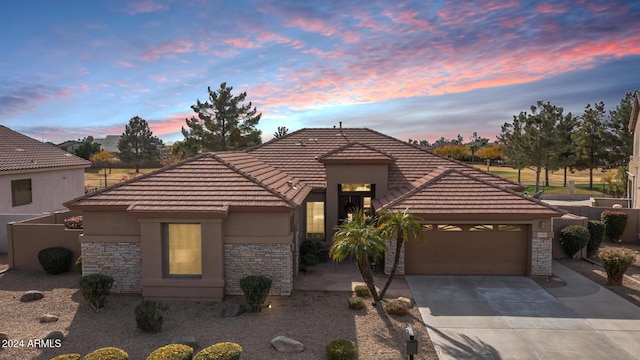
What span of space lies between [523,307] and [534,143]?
36.6m

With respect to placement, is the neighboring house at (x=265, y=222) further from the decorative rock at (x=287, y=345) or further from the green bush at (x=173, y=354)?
the green bush at (x=173, y=354)

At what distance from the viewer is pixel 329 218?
727 inches

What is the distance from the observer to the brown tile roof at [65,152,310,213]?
12.7m

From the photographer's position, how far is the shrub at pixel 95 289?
38.1ft

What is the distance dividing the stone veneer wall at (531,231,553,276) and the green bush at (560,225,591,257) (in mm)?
3276

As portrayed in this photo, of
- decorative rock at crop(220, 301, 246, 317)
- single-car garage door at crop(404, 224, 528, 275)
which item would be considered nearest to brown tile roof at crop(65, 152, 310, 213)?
decorative rock at crop(220, 301, 246, 317)

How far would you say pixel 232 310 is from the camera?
37.8ft

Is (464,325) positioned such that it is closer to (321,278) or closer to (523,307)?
(523,307)

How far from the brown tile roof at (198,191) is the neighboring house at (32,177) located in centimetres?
968

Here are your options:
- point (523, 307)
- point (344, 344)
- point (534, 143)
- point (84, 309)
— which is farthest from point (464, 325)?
point (534, 143)

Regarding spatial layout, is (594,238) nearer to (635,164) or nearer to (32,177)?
(635,164)

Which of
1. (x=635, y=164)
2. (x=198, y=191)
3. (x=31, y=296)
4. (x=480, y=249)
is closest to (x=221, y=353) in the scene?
(x=198, y=191)

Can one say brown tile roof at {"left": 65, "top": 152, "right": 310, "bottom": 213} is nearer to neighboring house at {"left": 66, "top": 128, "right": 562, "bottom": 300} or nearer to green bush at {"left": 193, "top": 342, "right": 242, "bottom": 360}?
neighboring house at {"left": 66, "top": 128, "right": 562, "bottom": 300}

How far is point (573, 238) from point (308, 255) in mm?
11164
